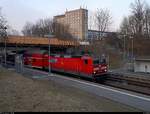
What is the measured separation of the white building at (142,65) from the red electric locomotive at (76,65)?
16605mm

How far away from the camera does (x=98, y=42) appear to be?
80.5m

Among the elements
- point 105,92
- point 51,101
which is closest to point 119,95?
point 105,92

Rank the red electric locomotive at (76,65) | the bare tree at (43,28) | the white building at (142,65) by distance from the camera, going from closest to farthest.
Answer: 1. the red electric locomotive at (76,65)
2. the white building at (142,65)
3. the bare tree at (43,28)

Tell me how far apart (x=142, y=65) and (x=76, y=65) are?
1892 centimetres

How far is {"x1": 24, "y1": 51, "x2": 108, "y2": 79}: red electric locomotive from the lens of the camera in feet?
97.1

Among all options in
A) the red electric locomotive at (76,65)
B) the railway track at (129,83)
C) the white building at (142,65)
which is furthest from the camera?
the white building at (142,65)

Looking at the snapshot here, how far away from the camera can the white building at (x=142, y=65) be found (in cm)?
4477

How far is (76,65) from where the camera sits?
107ft

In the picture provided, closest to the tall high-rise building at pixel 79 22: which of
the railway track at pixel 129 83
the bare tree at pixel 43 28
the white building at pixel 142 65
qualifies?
the bare tree at pixel 43 28

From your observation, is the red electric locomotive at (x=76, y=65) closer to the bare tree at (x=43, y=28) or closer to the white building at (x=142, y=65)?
the white building at (x=142, y=65)

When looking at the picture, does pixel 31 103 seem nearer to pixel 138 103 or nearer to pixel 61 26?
pixel 138 103

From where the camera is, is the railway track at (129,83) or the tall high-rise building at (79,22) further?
the tall high-rise building at (79,22)

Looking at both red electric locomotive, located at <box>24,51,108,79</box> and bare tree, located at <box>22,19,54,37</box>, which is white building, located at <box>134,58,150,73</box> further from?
bare tree, located at <box>22,19,54,37</box>

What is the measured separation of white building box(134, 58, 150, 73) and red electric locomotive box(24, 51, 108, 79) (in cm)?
1660
